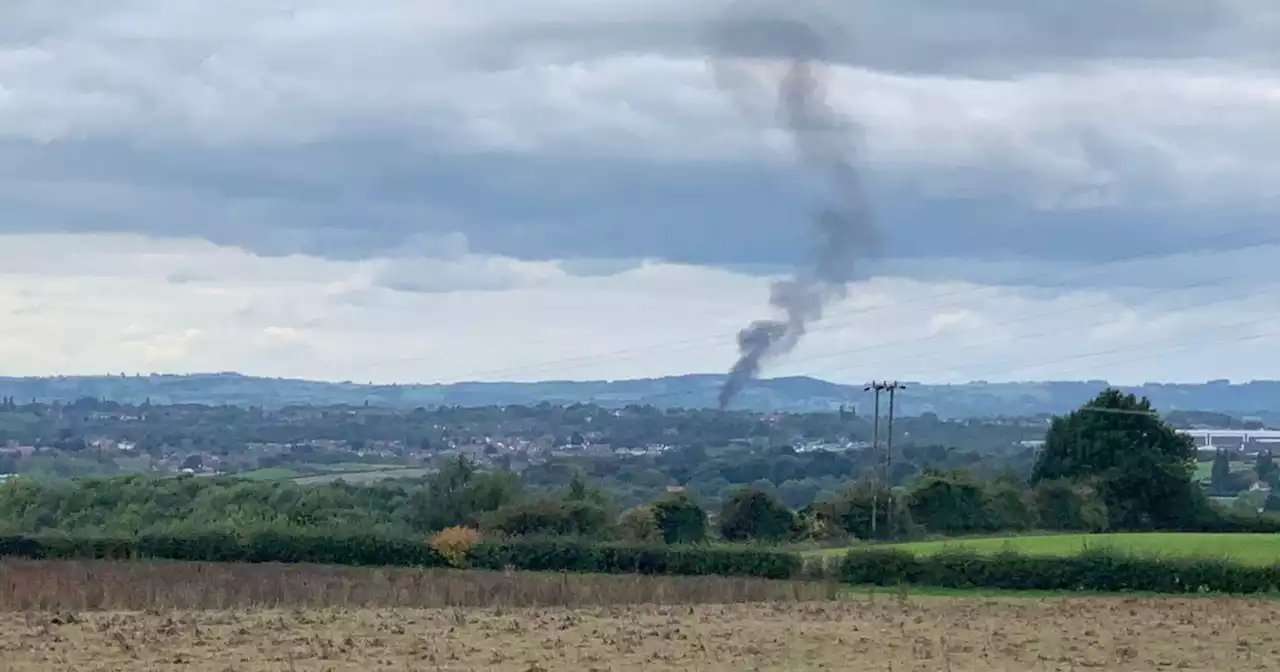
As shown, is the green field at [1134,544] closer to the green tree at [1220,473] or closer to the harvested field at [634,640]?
the harvested field at [634,640]

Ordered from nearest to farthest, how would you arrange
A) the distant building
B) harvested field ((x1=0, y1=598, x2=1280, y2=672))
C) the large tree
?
harvested field ((x1=0, y1=598, x2=1280, y2=672)) → the large tree → the distant building

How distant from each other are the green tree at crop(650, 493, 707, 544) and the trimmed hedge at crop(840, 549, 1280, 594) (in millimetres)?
15989

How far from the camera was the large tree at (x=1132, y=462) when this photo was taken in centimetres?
7888

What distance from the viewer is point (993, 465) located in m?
112

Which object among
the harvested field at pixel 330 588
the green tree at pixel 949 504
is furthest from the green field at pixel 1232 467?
the harvested field at pixel 330 588

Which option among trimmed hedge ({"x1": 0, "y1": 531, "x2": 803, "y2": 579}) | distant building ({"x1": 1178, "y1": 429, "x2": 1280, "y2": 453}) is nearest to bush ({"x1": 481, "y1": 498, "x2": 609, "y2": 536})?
trimmed hedge ({"x1": 0, "y1": 531, "x2": 803, "y2": 579})

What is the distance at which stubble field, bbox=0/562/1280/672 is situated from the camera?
27.3 m

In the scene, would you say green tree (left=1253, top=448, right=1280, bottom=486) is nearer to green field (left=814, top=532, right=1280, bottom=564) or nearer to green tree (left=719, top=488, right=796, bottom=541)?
green field (left=814, top=532, right=1280, bottom=564)

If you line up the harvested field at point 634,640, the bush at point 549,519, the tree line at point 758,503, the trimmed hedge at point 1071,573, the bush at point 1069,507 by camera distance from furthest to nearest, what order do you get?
1. the bush at point 1069,507
2. the tree line at point 758,503
3. the bush at point 549,519
4. the trimmed hedge at point 1071,573
5. the harvested field at point 634,640

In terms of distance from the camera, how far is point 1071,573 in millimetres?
49781

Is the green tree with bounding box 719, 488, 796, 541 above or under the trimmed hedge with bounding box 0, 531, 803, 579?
above

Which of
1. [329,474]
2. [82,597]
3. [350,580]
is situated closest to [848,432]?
[329,474]

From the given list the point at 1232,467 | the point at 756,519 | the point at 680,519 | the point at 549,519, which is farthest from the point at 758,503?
the point at 1232,467

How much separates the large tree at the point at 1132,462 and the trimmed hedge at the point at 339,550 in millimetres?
31070
